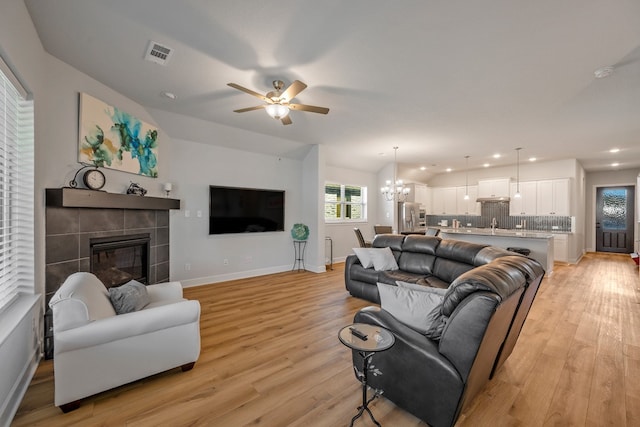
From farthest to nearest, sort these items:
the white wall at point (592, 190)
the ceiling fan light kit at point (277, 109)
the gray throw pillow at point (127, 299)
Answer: the white wall at point (592, 190), the ceiling fan light kit at point (277, 109), the gray throw pillow at point (127, 299)

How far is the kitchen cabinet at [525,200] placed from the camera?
7559mm

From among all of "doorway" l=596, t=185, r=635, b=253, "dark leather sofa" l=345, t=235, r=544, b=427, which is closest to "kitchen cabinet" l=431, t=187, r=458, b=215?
"doorway" l=596, t=185, r=635, b=253

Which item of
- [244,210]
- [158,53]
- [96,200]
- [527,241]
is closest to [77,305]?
[96,200]

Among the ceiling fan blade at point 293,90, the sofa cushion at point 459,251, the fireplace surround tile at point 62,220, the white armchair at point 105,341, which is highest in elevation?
the ceiling fan blade at point 293,90

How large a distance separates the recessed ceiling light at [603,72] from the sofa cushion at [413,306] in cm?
300

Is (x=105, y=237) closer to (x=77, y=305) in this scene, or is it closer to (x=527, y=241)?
(x=77, y=305)

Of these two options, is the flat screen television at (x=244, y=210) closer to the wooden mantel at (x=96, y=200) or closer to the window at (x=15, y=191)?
the wooden mantel at (x=96, y=200)

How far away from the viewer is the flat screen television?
4.96 metres

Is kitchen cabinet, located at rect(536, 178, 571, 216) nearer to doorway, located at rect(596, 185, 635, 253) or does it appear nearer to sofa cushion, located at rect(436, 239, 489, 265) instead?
doorway, located at rect(596, 185, 635, 253)

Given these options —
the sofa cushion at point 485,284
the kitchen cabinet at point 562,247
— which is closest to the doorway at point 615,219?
the kitchen cabinet at point 562,247

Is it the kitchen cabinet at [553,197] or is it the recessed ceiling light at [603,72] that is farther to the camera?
the kitchen cabinet at [553,197]

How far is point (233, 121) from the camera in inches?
174

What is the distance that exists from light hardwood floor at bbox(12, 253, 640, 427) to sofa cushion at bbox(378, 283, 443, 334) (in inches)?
23.7

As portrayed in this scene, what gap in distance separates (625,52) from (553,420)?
3.17 m
